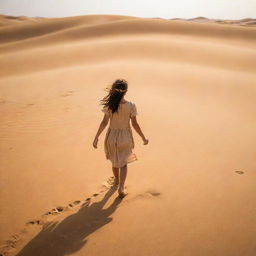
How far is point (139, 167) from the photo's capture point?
15.6 feet

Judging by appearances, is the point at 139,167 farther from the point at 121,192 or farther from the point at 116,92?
the point at 116,92

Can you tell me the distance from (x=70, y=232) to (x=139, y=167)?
5.88ft

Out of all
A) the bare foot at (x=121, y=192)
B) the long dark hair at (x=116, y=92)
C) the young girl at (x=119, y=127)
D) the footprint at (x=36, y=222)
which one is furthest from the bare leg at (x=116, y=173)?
the footprint at (x=36, y=222)

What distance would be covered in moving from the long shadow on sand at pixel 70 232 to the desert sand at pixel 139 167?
0.01 m

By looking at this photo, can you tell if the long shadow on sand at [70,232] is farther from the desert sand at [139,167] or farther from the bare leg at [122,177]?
the bare leg at [122,177]

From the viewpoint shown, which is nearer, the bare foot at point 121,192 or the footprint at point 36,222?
the footprint at point 36,222

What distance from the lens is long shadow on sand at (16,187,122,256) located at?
9.85ft

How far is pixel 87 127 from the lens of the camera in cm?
649

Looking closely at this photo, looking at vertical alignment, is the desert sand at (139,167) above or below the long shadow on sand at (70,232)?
above

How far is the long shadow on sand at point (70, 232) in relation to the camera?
9.85 ft

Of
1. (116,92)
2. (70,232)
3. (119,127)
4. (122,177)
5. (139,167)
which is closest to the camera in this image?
(70,232)

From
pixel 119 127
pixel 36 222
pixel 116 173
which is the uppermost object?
pixel 119 127

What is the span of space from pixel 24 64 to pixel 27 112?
7698mm

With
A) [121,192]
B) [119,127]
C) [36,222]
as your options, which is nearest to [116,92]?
[119,127]
